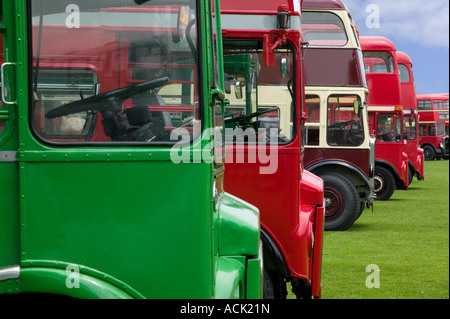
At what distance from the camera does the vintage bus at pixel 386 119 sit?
55.7 feet

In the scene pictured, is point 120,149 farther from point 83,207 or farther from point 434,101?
point 434,101

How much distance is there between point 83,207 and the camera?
2.68 metres

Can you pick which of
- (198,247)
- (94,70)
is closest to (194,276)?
(198,247)

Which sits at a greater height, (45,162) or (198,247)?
(45,162)

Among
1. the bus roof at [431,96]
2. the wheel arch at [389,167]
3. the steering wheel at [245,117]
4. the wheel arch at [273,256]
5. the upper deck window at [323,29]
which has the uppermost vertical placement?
the bus roof at [431,96]

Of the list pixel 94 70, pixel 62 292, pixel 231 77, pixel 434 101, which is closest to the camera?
pixel 62 292

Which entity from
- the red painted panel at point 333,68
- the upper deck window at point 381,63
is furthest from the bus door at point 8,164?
the upper deck window at point 381,63

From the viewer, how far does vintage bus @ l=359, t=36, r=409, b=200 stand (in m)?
17.0

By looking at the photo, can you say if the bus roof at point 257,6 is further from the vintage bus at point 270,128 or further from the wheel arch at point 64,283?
the wheel arch at point 64,283

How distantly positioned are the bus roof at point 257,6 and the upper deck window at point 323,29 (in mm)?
7267

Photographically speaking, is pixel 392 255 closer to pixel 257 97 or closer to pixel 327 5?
pixel 257 97

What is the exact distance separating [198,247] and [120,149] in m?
0.46

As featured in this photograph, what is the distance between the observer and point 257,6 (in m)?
5.50

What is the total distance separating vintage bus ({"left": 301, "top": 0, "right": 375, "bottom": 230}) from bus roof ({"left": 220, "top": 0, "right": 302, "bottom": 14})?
6.89m
